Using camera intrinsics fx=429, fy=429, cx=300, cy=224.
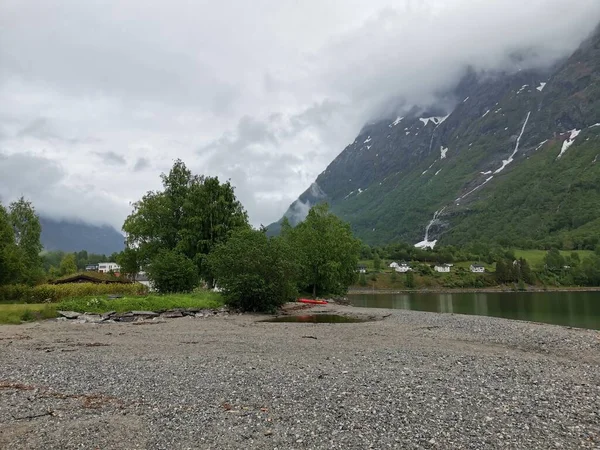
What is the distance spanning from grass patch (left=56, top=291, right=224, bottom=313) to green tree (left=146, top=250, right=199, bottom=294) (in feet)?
21.4

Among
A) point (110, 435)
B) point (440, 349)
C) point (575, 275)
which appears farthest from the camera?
point (575, 275)

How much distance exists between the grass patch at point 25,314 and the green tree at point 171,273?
14190 mm

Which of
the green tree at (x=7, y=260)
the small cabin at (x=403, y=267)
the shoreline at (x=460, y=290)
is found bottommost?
the shoreline at (x=460, y=290)

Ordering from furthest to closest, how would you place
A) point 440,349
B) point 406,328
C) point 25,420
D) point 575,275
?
point 575,275 → point 406,328 → point 440,349 → point 25,420

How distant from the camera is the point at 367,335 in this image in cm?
2594

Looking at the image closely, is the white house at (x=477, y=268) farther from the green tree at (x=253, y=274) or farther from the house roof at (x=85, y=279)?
the green tree at (x=253, y=274)

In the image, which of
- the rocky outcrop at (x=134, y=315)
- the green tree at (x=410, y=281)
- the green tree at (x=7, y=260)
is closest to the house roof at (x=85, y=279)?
the green tree at (x=7, y=260)

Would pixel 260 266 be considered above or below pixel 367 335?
above

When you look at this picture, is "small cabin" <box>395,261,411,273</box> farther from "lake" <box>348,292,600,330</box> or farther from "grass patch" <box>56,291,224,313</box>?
"grass patch" <box>56,291,224,313</box>

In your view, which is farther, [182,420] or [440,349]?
[440,349]

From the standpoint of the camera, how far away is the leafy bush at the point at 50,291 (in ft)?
133

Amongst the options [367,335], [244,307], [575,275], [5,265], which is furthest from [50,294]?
[575,275]

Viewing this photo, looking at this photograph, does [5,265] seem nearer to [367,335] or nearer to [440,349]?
[367,335]

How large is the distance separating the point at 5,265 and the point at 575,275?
159180 millimetres
